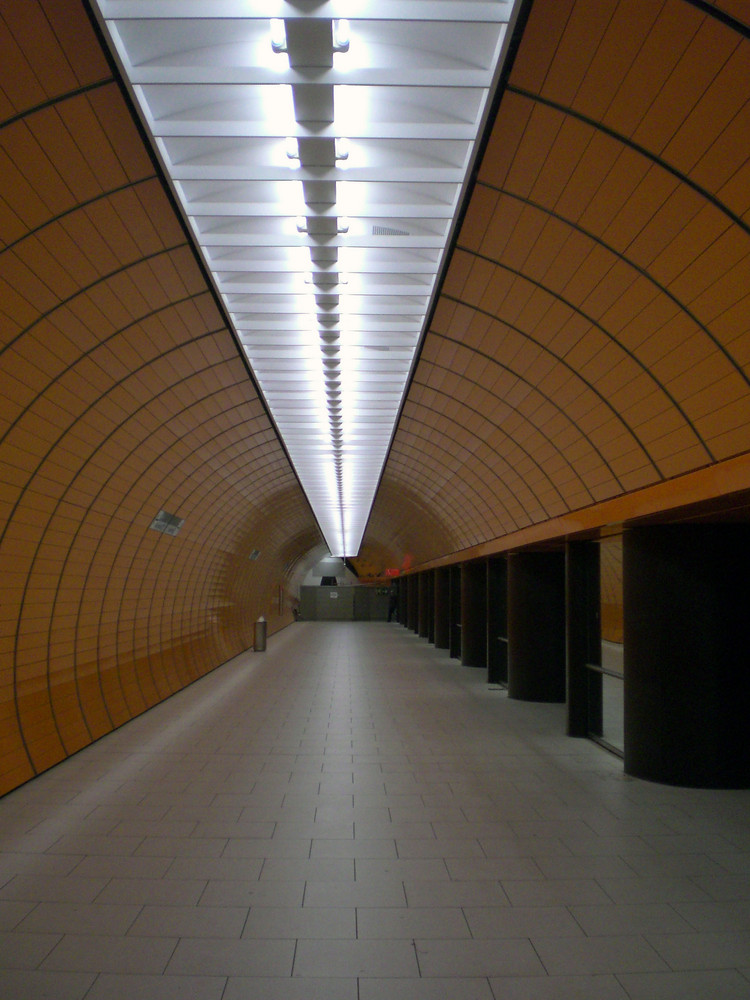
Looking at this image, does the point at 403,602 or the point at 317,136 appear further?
the point at 403,602

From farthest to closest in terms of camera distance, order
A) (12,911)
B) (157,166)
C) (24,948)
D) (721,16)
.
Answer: (157,166), (12,911), (24,948), (721,16)

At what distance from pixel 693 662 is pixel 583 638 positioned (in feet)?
A: 9.84

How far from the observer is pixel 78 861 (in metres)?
6.14

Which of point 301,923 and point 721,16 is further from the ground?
point 721,16

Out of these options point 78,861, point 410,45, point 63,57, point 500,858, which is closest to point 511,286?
point 410,45

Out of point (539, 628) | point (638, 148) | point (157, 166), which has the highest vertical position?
point (157, 166)

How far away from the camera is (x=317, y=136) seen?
574 cm

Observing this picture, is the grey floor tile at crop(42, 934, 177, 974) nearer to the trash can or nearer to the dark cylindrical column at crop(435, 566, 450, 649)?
the dark cylindrical column at crop(435, 566, 450, 649)

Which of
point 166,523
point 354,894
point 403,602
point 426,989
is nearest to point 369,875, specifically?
point 354,894

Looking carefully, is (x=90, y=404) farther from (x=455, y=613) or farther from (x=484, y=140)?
(x=455, y=613)

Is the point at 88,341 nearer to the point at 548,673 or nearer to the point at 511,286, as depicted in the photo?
the point at 511,286

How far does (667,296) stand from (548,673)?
376 inches

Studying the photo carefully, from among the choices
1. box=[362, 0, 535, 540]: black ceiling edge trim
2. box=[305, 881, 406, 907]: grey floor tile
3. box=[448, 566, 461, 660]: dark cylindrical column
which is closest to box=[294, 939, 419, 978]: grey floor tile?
box=[305, 881, 406, 907]: grey floor tile

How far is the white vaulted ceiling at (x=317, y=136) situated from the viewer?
183 inches
